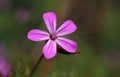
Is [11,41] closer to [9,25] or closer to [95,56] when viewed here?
[9,25]

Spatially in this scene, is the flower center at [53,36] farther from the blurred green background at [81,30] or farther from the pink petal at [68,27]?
the blurred green background at [81,30]

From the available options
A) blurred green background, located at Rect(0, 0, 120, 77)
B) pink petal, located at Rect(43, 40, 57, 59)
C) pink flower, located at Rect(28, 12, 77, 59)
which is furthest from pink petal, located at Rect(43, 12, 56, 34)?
blurred green background, located at Rect(0, 0, 120, 77)

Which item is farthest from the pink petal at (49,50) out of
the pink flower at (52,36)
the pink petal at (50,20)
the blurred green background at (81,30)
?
the blurred green background at (81,30)

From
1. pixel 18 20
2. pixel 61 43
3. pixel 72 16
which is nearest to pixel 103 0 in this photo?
pixel 72 16

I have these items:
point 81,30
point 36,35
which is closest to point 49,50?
point 36,35

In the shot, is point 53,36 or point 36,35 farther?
point 53,36

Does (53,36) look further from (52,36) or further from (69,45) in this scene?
(69,45)
